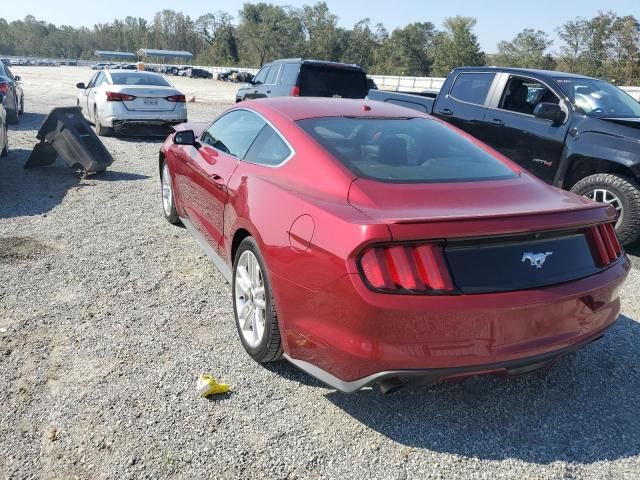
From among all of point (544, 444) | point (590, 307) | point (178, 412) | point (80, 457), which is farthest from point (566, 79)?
point (80, 457)

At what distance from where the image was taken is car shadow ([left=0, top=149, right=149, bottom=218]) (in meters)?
6.60

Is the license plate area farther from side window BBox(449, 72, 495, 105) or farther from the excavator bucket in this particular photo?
the excavator bucket

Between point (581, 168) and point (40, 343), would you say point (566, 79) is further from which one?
point (40, 343)

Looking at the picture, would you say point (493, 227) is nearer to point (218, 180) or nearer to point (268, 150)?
point (268, 150)

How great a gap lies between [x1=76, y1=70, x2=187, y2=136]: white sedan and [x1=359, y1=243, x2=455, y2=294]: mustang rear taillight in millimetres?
10260

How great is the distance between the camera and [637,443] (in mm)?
2719

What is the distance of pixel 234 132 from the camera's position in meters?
4.25

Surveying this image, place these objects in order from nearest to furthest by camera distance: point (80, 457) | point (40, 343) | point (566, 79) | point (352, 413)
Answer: point (80, 457), point (352, 413), point (40, 343), point (566, 79)

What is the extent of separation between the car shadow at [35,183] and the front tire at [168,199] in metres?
1.54

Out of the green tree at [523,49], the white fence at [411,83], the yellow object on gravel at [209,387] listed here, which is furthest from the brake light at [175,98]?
the green tree at [523,49]

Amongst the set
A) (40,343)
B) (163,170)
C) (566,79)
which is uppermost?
(566,79)

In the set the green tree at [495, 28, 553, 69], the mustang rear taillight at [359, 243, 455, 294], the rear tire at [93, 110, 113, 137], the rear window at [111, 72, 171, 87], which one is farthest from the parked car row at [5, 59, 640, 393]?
the green tree at [495, 28, 553, 69]

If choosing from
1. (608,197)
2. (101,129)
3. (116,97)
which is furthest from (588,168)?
(101,129)

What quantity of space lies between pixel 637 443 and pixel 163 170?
502 centimetres
